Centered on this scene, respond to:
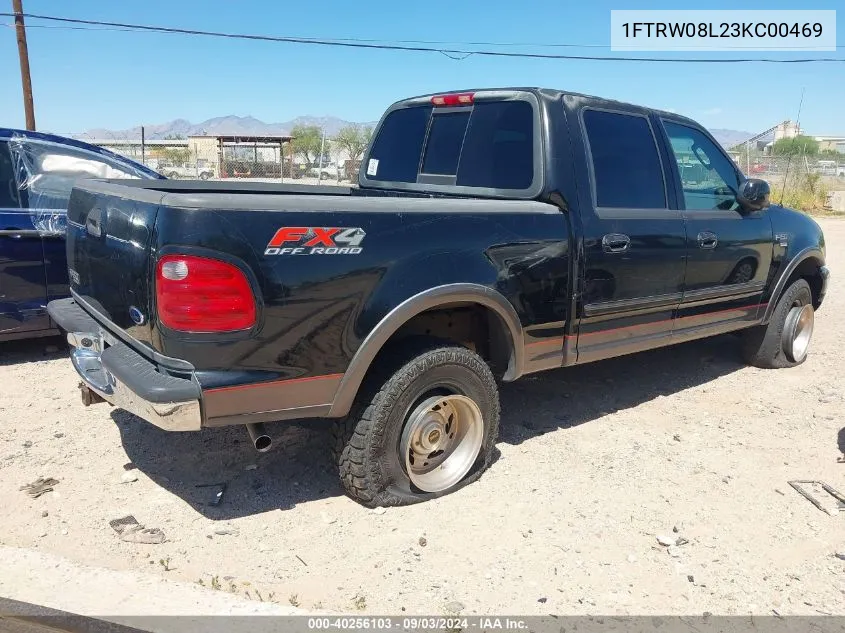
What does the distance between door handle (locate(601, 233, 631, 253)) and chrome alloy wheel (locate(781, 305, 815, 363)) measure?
2.69 m

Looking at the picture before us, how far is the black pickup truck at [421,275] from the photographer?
2637 mm

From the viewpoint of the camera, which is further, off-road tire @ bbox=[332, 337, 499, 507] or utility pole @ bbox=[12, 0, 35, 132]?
utility pole @ bbox=[12, 0, 35, 132]

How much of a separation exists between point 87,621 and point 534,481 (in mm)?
2218

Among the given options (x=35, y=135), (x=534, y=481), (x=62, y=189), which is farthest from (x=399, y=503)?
(x=35, y=135)

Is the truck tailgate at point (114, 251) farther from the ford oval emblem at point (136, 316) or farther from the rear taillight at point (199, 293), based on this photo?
the rear taillight at point (199, 293)

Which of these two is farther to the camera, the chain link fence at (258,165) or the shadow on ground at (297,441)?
the chain link fence at (258,165)

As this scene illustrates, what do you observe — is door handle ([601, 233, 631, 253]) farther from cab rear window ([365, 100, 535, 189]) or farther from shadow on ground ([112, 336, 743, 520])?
shadow on ground ([112, 336, 743, 520])

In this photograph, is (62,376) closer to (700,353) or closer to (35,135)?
(35,135)

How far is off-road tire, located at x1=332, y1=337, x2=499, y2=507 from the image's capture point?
313 centimetres

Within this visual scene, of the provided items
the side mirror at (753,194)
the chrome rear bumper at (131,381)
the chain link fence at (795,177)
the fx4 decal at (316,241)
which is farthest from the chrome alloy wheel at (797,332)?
the chain link fence at (795,177)

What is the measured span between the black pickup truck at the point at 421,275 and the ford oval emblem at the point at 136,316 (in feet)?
0.04

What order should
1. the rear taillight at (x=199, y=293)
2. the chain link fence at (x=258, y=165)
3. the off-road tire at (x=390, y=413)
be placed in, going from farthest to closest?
the chain link fence at (x=258, y=165), the off-road tire at (x=390, y=413), the rear taillight at (x=199, y=293)

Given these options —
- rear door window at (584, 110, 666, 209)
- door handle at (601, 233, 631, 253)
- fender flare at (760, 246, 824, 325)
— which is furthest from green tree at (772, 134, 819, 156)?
door handle at (601, 233, 631, 253)

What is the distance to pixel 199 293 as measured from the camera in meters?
2.57
